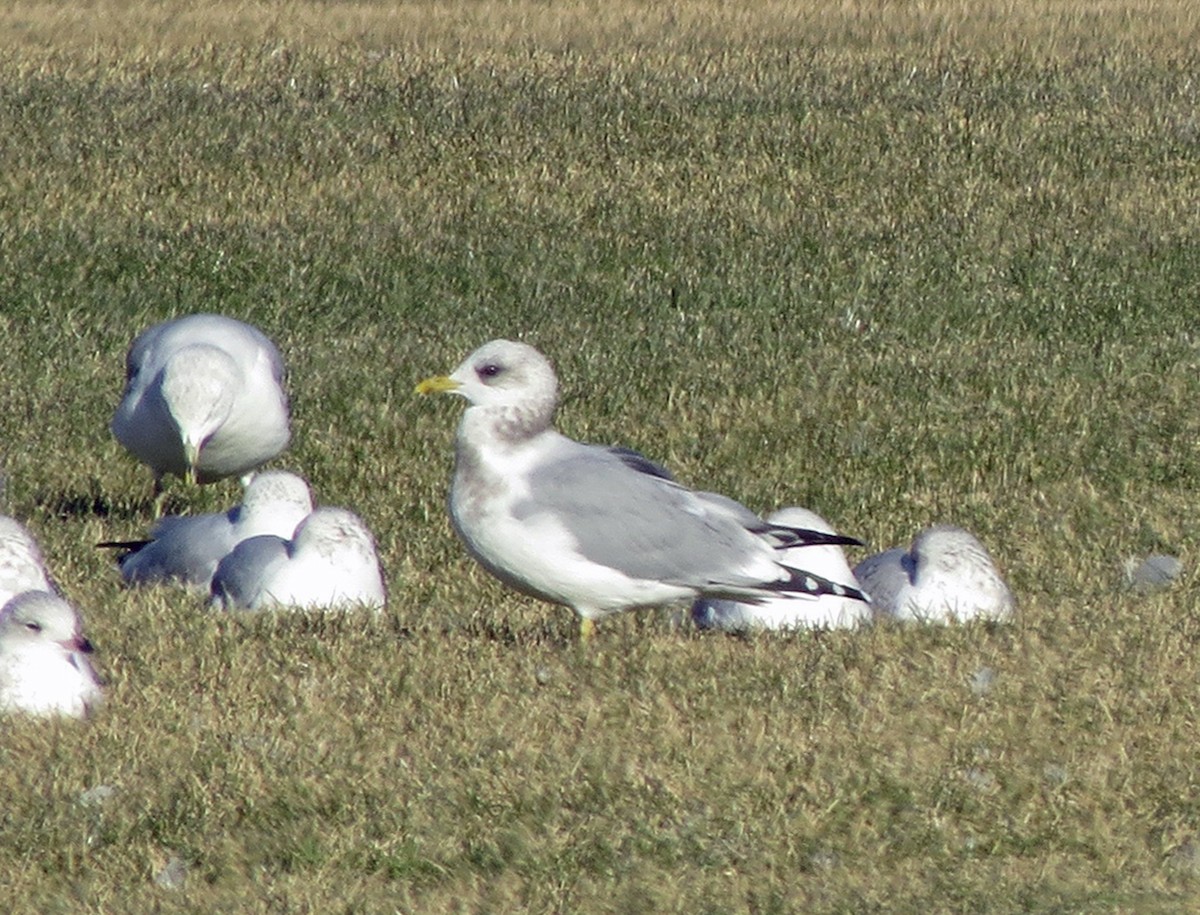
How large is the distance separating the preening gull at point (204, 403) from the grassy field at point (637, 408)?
1.48 feet

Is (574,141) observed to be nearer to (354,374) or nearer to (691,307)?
(691,307)

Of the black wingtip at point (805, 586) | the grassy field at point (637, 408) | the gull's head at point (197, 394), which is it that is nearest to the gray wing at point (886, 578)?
the grassy field at point (637, 408)

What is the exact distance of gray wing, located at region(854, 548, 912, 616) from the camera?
303 inches

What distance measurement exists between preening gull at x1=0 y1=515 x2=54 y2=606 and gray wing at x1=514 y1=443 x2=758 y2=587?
1.64 meters

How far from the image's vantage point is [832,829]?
5516 mm

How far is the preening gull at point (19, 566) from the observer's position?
730cm

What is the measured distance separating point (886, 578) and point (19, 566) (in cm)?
285

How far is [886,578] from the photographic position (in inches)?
308

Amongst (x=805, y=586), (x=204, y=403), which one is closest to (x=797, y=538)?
(x=805, y=586)

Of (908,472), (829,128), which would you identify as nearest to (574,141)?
(829,128)

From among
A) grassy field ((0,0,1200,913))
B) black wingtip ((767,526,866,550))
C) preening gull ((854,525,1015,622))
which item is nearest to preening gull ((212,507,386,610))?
grassy field ((0,0,1200,913))

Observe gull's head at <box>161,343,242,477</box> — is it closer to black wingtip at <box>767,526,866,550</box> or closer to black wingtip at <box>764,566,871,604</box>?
black wingtip at <box>767,526,866,550</box>

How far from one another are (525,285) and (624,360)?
2.32 m

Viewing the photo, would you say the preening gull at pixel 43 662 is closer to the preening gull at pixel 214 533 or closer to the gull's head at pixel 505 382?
the gull's head at pixel 505 382
